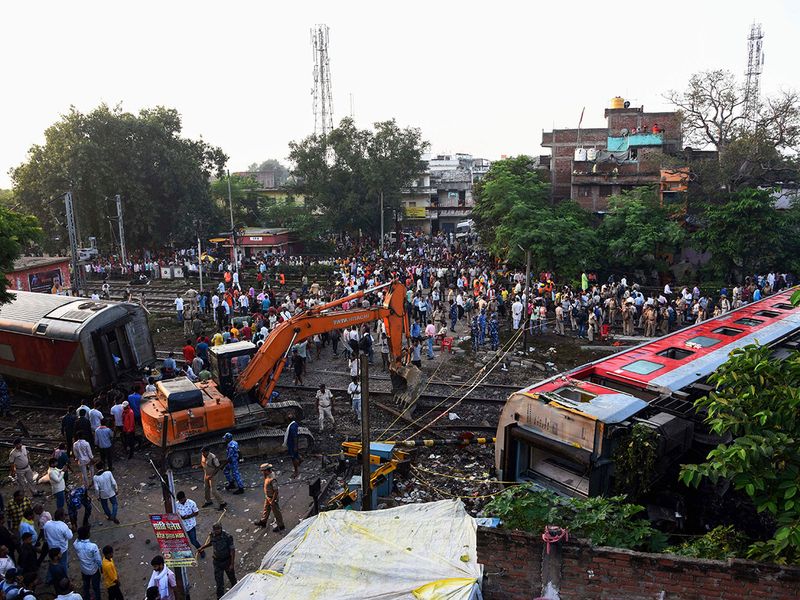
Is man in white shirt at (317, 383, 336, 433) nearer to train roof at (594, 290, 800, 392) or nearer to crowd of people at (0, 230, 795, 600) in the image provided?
crowd of people at (0, 230, 795, 600)

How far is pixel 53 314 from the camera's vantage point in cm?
1709

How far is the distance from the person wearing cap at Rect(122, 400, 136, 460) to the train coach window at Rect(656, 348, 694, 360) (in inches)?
478

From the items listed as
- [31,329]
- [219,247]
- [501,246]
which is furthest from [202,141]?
[31,329]

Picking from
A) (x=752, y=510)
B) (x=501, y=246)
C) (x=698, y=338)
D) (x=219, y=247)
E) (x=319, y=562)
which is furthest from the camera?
(x=219, y=247)

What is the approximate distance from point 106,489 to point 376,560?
21.6ft

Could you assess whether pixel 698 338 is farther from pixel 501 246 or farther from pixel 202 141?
pixel 202 141

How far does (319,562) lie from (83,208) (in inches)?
1594

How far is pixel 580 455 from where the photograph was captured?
32.3ft

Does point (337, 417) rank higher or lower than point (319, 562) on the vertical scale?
lower

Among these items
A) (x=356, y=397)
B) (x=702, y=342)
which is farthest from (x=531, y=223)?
(x=356, y=397)

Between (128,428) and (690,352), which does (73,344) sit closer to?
(128,428)

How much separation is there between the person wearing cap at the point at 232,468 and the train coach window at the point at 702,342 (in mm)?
10461

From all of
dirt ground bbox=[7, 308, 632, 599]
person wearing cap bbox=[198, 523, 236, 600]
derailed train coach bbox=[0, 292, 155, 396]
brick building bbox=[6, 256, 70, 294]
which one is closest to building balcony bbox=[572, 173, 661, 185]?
dirt ground bbox=[7, 308, 632, 599]

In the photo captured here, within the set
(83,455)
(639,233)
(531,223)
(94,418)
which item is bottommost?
(83,455)
